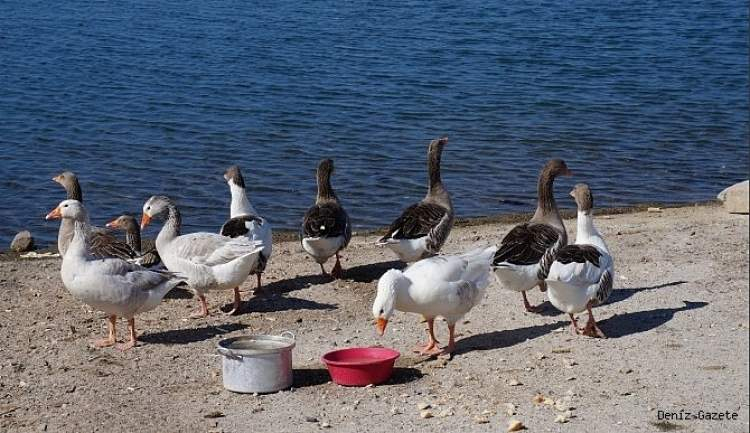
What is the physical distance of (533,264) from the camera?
31.7ft

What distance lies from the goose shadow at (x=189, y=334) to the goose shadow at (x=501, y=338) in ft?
6.64

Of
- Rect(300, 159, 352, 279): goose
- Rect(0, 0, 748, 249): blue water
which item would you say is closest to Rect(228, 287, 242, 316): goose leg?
Rect(300, 159, 352, 279): goose

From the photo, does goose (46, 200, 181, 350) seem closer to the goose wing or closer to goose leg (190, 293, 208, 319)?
goose leg (190, 293, 208, 319)

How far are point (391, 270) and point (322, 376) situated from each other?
95cm

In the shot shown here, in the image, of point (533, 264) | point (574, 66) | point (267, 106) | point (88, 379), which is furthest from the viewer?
point (574, 66)

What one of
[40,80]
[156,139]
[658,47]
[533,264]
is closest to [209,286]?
[533,264]

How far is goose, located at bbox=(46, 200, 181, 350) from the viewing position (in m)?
9.34

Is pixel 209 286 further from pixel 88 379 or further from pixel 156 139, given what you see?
pixel 156 139

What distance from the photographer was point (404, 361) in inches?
356

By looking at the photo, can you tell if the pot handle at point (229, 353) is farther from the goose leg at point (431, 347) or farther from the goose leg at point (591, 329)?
the goose leg at point (591, 329)

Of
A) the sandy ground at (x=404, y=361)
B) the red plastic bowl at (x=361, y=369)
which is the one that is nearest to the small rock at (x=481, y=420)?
the sandy ground at (x=404, y=361)

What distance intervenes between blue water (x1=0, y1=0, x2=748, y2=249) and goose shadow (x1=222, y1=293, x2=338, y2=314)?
3708 millimetres

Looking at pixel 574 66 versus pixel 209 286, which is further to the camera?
pixel 574 66

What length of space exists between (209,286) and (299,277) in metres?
1.66
